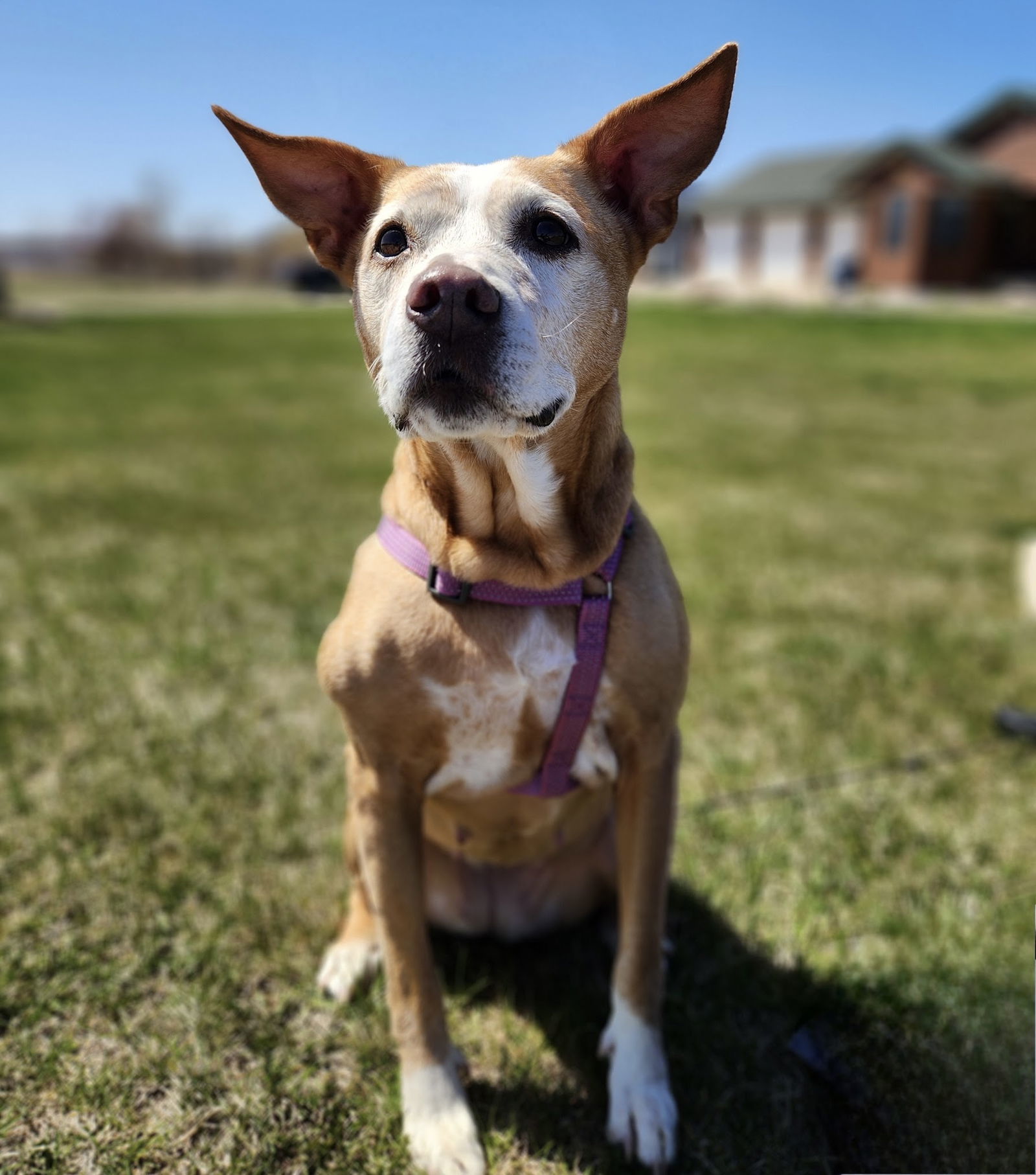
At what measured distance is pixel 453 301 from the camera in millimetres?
1798

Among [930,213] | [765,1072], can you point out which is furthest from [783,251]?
[765,1072]

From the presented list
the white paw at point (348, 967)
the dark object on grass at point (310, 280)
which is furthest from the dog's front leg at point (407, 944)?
the dark object on grass at point (310, 280)

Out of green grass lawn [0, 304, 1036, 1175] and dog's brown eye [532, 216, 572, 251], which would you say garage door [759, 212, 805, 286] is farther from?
dog's brown eye [532, 216, 572, 251]

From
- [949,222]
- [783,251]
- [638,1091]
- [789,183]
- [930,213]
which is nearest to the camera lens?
[638,1091]

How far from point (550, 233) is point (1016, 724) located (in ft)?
9.58

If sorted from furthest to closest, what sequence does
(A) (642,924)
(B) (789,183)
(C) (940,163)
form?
1. (B) (789,183)
2. (C) (940,163)
3. (A) (642,924)

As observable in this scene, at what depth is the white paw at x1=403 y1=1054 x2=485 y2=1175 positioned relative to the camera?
2102mm

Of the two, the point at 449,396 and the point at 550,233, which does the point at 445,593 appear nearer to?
the point at 449,396

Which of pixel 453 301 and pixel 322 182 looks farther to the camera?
pixel 322 182

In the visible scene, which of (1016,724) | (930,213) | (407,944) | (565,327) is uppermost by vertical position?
(930,213)

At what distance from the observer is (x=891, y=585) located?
571 cm

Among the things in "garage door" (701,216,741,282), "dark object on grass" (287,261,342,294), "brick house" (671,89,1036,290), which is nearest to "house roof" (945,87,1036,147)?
"brick house" (671,89,1036,290)

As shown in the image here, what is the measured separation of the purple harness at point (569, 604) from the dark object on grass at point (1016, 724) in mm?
2475

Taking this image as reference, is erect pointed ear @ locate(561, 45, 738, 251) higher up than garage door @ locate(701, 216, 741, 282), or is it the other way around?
garage door @ locate(701, 216, 741, 282)
